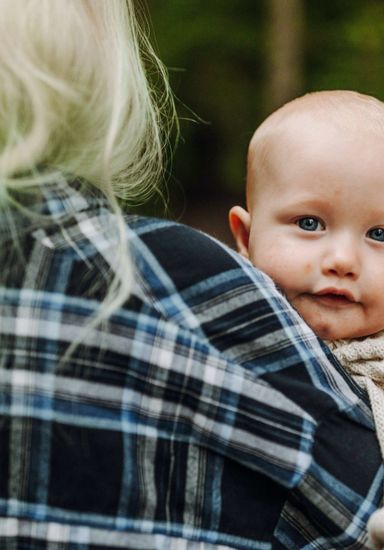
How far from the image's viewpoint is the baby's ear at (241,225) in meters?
2.27

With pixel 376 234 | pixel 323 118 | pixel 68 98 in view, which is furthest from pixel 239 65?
pixel 68 98

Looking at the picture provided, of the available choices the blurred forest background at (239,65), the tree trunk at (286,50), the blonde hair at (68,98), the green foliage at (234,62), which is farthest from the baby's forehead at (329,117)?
the tree trunk at (286,50)

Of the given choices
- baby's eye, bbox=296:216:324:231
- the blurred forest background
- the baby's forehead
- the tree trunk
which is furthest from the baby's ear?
the tree trunk

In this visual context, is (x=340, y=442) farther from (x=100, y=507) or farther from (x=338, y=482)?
(x=100, y=507)

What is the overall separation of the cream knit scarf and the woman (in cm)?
17

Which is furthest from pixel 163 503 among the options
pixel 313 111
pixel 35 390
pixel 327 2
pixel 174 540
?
pixel 327 2

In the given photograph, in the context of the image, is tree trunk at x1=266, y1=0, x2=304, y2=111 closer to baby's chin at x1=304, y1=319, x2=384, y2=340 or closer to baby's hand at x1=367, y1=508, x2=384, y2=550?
baby's chin at x1=304, y1=319, x2=384, y2=340

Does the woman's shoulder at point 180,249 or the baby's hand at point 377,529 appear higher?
the woman's shoulder at point 180,249

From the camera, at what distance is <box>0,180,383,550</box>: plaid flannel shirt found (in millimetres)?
1472

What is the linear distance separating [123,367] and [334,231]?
67 centimetres

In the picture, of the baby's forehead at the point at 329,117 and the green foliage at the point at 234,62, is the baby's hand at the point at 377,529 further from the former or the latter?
the green foliage at the point at 234,62

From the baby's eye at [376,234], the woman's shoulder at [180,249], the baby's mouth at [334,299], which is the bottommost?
→ the baby's mouth at [334,299]

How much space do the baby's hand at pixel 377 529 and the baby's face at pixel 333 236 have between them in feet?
1.59

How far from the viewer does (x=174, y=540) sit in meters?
1.53
